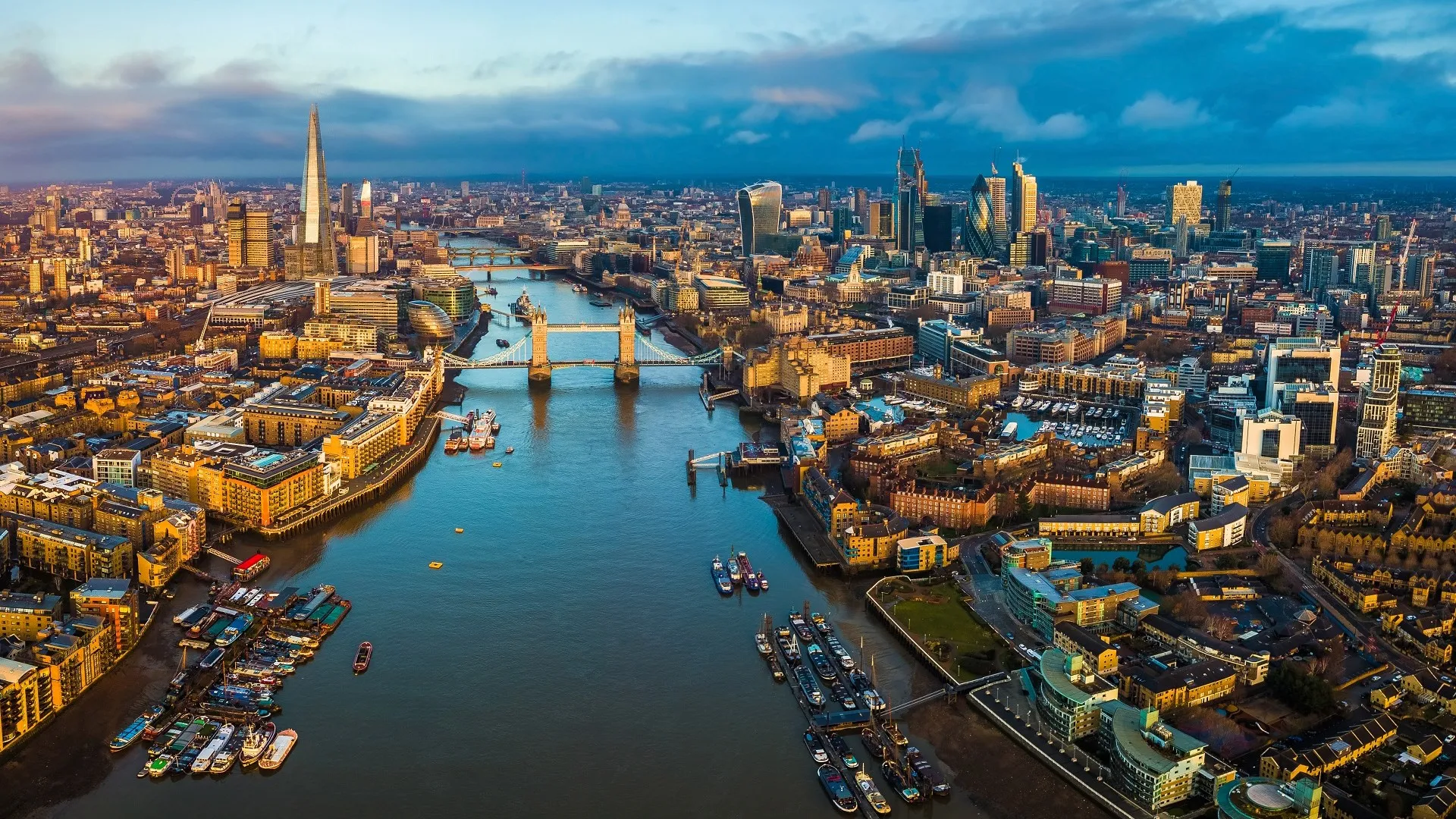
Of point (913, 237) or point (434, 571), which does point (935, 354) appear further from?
point (913, 237)

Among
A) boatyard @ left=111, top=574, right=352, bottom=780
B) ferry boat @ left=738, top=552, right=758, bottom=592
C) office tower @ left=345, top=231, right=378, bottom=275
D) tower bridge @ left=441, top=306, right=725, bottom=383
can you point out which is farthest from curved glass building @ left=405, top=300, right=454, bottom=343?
ferry boat @ left=738, top=552, right=758, bottom=592

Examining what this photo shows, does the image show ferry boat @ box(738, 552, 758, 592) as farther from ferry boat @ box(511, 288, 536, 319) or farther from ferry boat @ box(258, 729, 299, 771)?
ferry boat @ box(511, 288, 536, 319)

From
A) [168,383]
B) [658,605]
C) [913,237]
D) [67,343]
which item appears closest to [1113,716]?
[658,605]

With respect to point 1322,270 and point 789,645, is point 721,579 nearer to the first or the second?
point 789,645

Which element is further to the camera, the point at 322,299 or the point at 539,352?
the point at 322,299

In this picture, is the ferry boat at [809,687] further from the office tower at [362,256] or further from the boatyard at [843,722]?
the office tower at [362,256]

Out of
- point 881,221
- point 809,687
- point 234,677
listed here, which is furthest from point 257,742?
point 881,221
